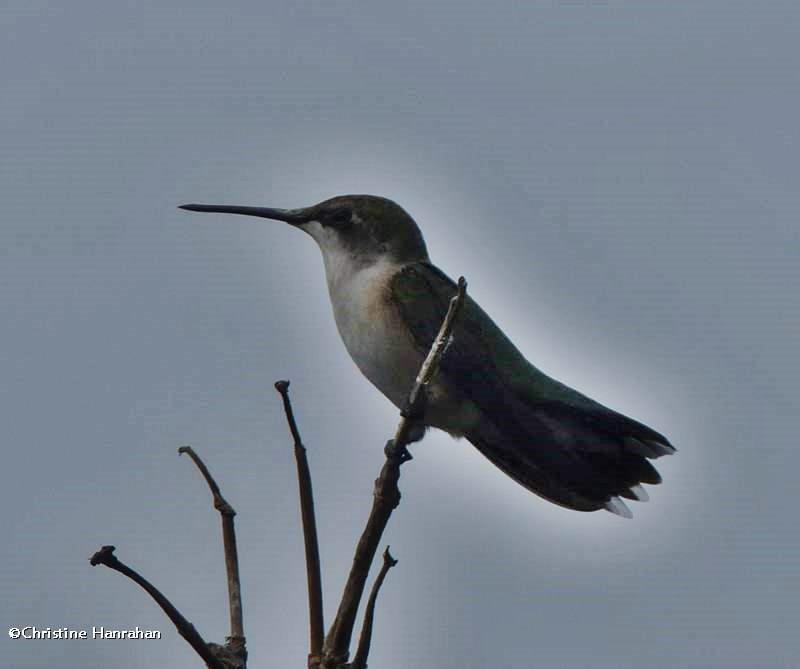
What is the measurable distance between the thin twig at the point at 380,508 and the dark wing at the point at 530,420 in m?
2.31

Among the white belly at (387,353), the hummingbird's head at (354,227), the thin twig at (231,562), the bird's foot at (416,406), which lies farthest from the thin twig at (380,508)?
the hummingbird's head at (354,227)

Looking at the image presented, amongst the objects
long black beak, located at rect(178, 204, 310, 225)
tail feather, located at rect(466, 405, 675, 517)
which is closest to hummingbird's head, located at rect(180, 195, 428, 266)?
long black beak, located at rect(178, 204, 310, 225)

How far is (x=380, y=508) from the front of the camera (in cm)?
348

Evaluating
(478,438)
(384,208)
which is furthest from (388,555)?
(384,208)

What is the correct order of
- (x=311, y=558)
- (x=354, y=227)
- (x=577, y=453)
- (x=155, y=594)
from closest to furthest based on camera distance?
(x=155, y=594), (x=311, y=558), (x=577, y=453), (x=354, y=227)

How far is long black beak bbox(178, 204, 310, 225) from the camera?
7.19 metres

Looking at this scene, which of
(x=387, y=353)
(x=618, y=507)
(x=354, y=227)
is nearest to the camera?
(x=618, y=507)

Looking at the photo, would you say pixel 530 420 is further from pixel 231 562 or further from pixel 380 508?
pixel 231 562

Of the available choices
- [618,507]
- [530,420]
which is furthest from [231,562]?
[530,420]

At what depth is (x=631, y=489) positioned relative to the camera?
627cm

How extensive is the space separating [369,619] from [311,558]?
0.23 m

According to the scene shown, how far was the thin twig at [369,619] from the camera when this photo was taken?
296 centimetres

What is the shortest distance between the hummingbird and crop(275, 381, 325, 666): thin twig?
306 cm

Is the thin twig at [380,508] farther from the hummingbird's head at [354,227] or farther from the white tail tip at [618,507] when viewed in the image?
the hummingbird's head at [354,227]
